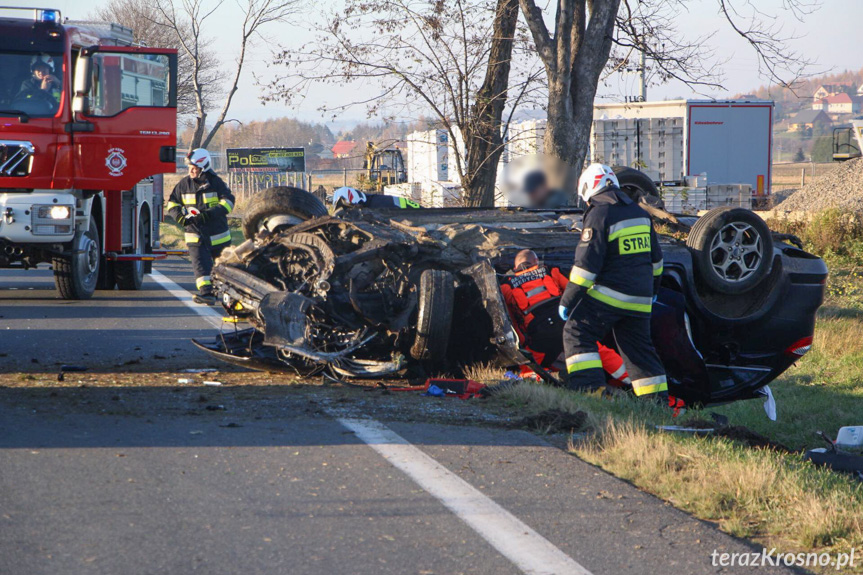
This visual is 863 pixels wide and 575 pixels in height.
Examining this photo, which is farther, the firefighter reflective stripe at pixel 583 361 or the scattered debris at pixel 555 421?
the firefighter reflective stripe at pixel 583 361

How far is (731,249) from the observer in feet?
22.2

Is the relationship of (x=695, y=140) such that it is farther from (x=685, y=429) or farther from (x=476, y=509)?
(x=476, y=509)

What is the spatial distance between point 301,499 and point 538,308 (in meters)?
2.96

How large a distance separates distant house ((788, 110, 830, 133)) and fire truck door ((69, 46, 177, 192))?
12294 centimetres

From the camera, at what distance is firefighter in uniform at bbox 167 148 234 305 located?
10.4 metres

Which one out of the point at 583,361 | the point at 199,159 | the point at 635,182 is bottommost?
the point at 583,361

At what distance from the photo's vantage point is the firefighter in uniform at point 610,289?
611cm

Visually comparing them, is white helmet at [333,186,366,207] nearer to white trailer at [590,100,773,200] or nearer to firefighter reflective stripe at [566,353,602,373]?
firefighter reflective stripe at [566,353,602,373]

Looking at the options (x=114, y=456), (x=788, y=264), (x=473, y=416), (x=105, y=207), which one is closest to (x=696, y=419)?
(x=473, y=416)

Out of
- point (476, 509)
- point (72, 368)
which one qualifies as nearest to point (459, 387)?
point (476, 509)

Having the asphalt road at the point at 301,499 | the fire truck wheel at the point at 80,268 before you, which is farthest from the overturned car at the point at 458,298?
the fire truck wheel at the point at 80,268

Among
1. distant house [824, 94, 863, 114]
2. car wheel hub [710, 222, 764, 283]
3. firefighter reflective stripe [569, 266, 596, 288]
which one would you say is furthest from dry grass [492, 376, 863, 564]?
distant house [824, 94, 863, 114]

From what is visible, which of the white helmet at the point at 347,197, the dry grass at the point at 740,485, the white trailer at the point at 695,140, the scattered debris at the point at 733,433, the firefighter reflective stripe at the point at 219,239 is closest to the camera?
the dry grass at the point at 740,485

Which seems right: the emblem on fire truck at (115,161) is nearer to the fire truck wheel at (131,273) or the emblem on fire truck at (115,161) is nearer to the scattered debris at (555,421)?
the fire truck wheel at (131,273)
